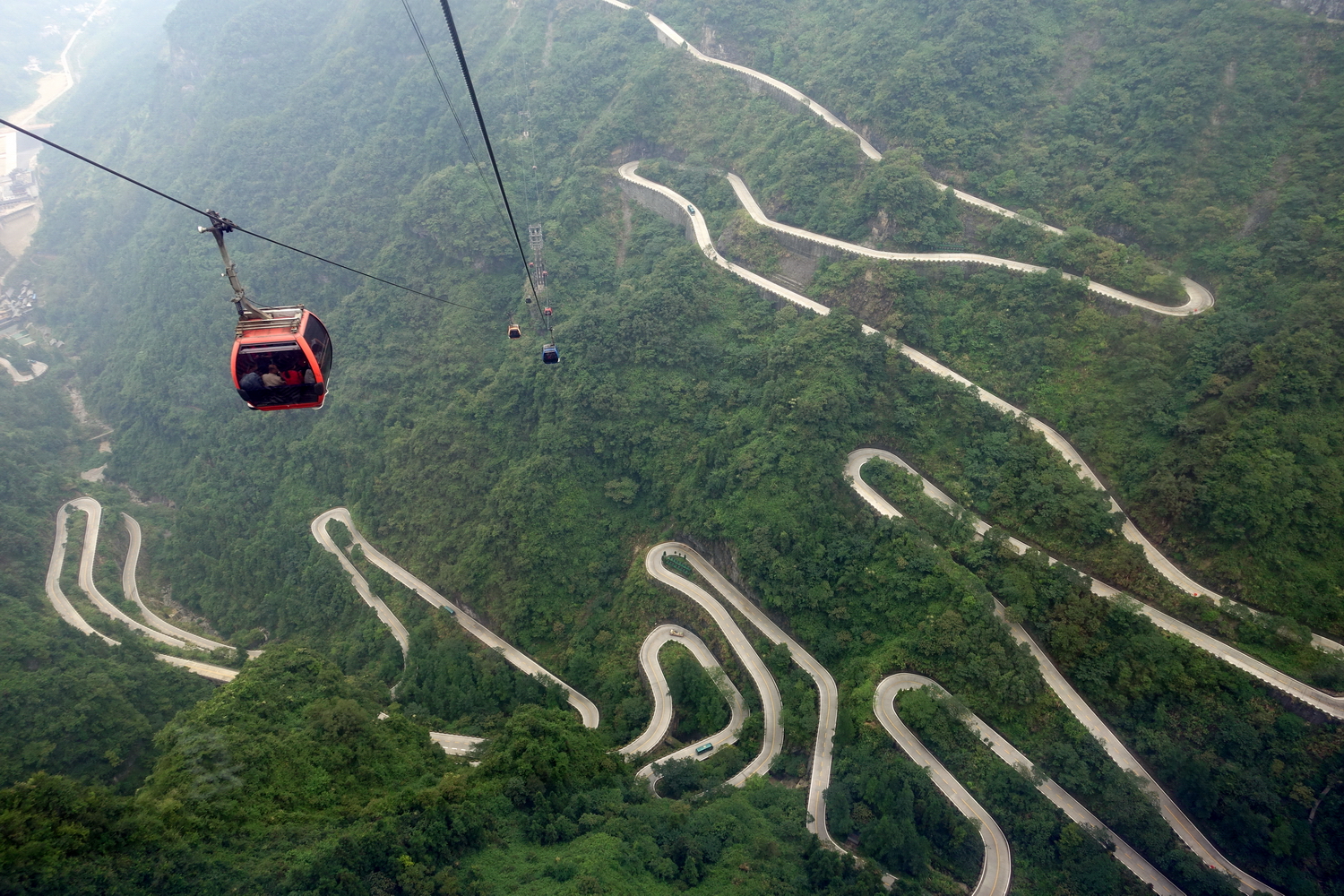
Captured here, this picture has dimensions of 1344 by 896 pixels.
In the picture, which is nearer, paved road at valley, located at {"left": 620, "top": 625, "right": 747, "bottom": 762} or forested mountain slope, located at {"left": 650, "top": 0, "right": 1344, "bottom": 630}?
forested mountain slope, located at {"left": 650, "top": 0, "right": 1344, "bottom": 630}

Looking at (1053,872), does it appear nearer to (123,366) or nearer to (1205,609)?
(1205,609)

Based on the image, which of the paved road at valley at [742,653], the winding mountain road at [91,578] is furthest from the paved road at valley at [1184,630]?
the winding mountain road at [91,578]

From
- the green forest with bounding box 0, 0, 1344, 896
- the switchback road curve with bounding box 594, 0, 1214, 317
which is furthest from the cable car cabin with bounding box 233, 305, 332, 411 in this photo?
the switchback road curve with bounding box 594, 0, 1214, 317

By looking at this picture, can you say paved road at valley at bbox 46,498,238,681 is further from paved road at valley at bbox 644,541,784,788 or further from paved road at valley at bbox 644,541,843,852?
paved road at valley at bbox 644,541,843,852

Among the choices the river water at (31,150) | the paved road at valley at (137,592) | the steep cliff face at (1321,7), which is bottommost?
the paved road at valley at (137,592)

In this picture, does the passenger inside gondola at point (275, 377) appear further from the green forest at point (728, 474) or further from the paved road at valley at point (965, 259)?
the paved road at valley at point (965, 259)
